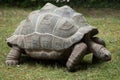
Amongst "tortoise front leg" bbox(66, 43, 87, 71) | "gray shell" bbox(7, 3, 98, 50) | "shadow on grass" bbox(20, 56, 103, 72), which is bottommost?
"shadow on grass" bbox(20, 56, 103, 72)

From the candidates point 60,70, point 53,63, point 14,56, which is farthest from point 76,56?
point 14,56

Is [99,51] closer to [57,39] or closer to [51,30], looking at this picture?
[57,39]

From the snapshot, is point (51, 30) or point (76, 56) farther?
point (51, 30)

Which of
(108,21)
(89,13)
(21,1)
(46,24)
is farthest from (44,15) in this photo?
(21,1)

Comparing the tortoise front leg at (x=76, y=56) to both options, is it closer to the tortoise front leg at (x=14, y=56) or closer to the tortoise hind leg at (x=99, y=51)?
the tortoise hind leg at (x=99, y=51)

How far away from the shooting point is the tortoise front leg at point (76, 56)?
19.8 ft

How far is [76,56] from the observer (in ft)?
19.7

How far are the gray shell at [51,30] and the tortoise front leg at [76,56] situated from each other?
4.1 inches

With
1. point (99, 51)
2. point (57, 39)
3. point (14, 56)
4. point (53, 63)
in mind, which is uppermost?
point (57, 39)

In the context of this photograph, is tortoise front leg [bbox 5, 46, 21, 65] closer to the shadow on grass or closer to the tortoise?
the tortoise

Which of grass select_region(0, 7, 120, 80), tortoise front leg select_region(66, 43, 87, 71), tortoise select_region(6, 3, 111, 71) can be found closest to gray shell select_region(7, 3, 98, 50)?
tortoise select_region(6, 3, 111, 71)

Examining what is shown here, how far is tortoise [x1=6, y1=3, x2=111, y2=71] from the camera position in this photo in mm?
6129

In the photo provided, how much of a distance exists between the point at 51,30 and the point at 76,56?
58 cm

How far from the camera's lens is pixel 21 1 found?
41.6 ft
